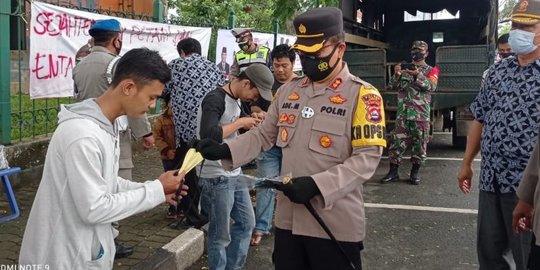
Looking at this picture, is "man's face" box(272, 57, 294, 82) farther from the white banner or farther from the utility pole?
the utility pole

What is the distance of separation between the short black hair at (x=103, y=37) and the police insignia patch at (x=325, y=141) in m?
2.12

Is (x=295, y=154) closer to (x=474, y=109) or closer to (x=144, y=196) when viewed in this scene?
(x=144, y=196)

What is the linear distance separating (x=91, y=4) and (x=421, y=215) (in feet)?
14.1

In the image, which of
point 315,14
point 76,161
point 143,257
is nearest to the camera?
point 76,161

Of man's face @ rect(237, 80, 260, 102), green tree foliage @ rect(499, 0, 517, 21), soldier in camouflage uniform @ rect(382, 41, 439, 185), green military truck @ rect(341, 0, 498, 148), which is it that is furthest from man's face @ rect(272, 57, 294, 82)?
green military truck @ rect(341, 0, 498, 148)

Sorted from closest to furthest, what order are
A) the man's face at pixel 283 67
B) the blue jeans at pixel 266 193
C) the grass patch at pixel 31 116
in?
the blue jeans at pixel 266 193
the man's face at pixel 283 67
the grass patch at pixel 31 116

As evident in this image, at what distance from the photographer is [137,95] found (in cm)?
196

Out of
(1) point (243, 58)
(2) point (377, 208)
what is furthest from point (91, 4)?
(2) point (377, 208)

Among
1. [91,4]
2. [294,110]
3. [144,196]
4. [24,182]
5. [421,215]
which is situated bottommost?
[421,215]

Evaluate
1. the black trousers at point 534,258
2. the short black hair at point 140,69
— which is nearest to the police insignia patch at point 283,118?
the short black hair at point 140,69

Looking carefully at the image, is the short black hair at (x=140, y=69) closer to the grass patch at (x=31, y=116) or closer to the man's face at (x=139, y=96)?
the man's face at (x=139, y=96)

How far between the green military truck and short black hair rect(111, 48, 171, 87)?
6102 mm

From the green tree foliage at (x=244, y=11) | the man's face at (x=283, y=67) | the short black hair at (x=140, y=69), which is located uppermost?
the green tree foliage at (x=244, y=11)

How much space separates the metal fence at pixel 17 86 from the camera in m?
4.82
